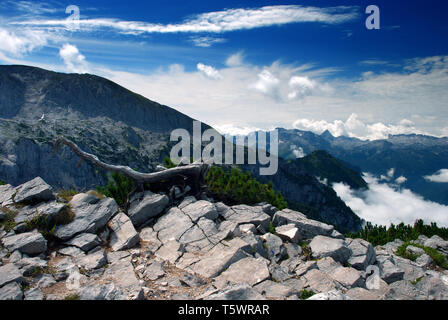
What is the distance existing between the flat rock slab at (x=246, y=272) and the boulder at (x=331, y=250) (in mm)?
4739

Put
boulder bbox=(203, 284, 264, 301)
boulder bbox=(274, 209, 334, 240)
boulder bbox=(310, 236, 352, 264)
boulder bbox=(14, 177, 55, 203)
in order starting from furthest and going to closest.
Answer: boulder bbox=(274, 209, 334, 240) → boulder bbox=(14, 177, 55, 203) → boulder bbox=(310, 236, 352, 264) → boulder bbox=(203, 284, 264, 301)

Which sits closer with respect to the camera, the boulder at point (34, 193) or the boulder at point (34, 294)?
the boulder at point (34, 294)

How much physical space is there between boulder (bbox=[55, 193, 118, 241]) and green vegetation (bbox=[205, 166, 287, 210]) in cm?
938

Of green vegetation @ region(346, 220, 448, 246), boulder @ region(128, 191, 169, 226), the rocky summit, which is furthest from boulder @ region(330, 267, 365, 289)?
green vegetation @ region(346, 220, 448, 246)

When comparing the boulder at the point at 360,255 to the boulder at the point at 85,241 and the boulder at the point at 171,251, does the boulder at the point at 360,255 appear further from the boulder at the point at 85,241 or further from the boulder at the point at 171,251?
the boulder at the point at 85,241

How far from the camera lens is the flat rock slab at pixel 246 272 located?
11.8 metres

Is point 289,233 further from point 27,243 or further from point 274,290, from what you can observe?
point 27,243

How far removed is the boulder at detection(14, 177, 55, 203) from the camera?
16922 mm

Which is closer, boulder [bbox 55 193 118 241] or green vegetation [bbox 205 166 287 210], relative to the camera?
boulder [bbox 55 193 118 241]

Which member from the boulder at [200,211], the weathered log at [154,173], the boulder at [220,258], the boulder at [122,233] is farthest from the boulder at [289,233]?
the boulder at [122,233]

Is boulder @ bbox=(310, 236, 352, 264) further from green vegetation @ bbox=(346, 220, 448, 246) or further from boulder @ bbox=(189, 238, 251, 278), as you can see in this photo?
green vegetation @ bbox=(346, 220, 448, 246)

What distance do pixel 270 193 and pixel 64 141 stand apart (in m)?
18.1
